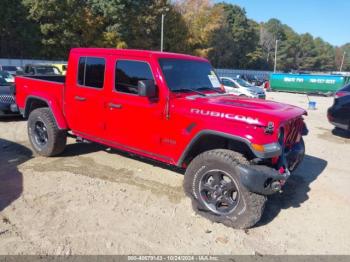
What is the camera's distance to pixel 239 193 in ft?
13.1

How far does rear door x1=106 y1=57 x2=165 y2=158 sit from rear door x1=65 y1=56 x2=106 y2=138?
9.7 inches

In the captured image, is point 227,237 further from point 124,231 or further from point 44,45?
point 44,45

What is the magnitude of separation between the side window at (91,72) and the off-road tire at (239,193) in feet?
6.91

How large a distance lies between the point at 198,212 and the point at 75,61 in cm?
326

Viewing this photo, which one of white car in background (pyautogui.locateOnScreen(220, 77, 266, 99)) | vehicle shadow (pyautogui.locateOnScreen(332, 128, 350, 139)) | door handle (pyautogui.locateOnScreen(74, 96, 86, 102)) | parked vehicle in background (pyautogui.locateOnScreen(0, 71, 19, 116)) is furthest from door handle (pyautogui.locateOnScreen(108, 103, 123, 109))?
white car in background (pyautogui.locateOnScreen(220, 77, 266, 99))

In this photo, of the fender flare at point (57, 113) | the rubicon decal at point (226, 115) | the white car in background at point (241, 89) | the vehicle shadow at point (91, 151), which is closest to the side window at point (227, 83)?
the white car in background at point (241, 89)

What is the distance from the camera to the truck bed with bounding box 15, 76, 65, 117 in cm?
606

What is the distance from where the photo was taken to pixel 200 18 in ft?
171

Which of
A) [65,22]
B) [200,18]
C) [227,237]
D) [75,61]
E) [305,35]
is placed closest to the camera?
[227,237]

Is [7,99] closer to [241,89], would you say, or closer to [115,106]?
[115,106]

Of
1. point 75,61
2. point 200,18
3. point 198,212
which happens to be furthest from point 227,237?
point 200,18

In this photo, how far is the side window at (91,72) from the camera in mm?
5352

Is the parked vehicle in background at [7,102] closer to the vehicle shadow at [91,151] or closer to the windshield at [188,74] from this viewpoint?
the vehicle shadow at [91,151]

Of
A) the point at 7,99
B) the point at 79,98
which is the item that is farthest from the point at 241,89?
the point at 79,98
